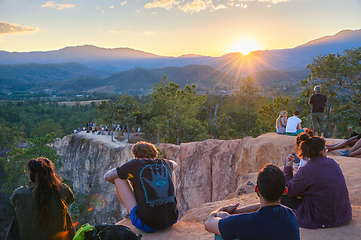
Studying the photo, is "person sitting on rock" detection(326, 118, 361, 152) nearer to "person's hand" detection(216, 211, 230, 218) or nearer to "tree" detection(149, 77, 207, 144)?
"person's hand" detection(216, 211, 230, 218)

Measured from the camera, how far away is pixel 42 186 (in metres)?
2.63

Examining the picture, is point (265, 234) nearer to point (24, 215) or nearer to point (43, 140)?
point (24, 215)

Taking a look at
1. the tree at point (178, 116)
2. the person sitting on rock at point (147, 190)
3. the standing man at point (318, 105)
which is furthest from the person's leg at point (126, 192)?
the tree at point (178, 116)

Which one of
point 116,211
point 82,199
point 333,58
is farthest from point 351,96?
point 82,199

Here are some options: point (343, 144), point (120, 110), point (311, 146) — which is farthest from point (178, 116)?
point (311, 146)

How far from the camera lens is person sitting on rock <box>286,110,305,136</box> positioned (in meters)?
8.30

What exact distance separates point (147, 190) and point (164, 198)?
0.84 ft

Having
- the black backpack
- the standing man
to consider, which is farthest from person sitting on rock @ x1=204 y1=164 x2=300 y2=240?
the standing man

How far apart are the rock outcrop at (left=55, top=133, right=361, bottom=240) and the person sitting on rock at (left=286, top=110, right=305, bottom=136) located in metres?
0.36

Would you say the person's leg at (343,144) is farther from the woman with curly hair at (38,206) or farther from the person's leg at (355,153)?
the woman with curly hair at (38,206)

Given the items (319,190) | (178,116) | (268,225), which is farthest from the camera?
(178,116)

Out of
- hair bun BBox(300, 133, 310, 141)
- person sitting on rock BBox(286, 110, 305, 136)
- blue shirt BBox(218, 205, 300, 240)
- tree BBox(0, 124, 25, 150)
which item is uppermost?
hair bun BBox(300, 133, 310, 141)

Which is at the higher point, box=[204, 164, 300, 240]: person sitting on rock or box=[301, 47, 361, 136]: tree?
box=[301, 47, 361, 136]: tree

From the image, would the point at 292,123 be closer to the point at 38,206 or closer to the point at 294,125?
the point at 294,125
